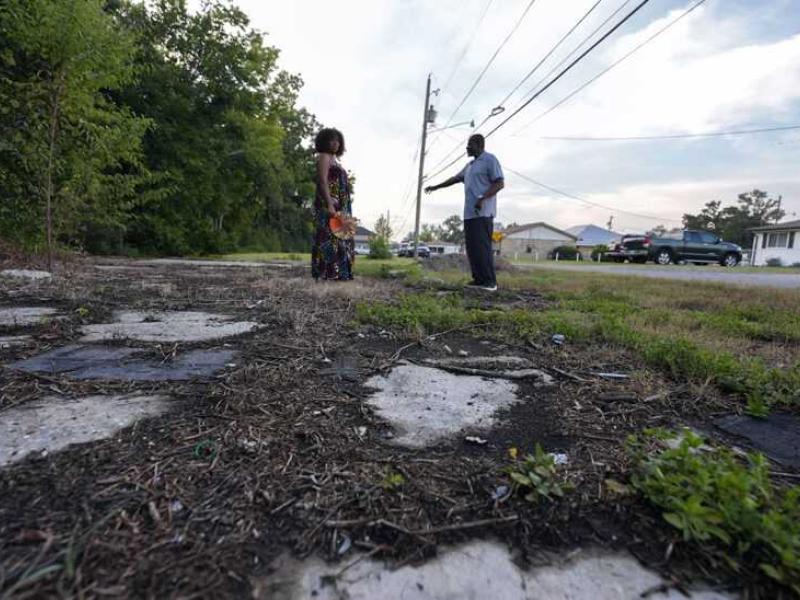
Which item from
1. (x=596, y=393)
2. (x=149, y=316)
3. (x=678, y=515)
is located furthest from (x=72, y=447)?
(x=149, y=316)

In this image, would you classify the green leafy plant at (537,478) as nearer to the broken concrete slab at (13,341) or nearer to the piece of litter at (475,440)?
the piece of litter at (475,440)

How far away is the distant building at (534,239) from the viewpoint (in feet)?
180

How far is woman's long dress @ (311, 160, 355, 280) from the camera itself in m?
4.19

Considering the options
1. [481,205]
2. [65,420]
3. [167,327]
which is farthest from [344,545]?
[481,205]

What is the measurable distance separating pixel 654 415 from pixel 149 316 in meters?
2.50

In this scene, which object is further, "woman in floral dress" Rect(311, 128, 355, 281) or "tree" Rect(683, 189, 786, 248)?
"tree" Rect(683, 189, 786, 248)

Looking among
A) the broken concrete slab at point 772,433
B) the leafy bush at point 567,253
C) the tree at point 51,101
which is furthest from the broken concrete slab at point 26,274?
the leafy bush at point 567,253

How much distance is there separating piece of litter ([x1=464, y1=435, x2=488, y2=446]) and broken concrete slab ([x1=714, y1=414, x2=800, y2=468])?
0.69 meters

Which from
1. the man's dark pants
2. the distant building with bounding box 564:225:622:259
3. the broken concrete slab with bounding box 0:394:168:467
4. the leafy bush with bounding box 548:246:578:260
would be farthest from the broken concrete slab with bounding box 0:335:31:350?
the distant building with bounding box 564:225:622:259

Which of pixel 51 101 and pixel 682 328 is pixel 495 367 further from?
pixel 51 101

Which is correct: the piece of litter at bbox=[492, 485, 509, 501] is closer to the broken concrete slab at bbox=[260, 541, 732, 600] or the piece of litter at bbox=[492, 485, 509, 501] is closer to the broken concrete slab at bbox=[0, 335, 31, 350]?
the broken concrete slab at bbox=[260, 541, 732, 600]

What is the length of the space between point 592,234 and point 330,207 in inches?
2486

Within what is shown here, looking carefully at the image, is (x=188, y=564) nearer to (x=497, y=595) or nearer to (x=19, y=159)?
(x=497, y=595)

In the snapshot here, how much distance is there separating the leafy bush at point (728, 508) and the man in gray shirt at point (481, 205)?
3352 mm
